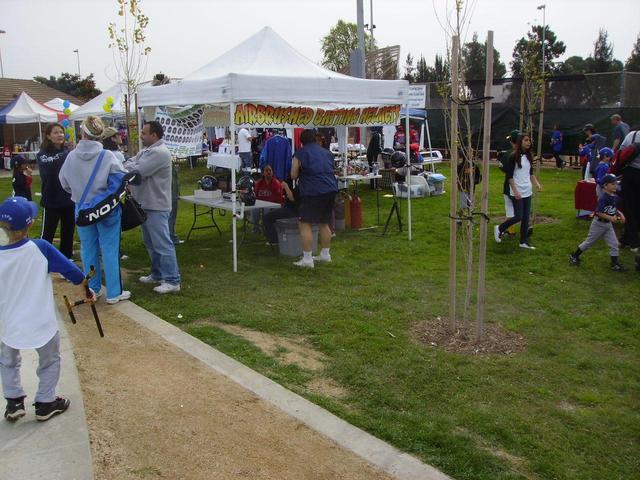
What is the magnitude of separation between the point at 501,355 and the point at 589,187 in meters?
6.77

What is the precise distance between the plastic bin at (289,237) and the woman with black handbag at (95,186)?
9.39ft

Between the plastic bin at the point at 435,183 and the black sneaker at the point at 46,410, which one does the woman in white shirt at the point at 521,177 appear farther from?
the black sneaker at the point at 46,410

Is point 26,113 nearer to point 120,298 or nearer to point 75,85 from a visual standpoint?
point 120,298

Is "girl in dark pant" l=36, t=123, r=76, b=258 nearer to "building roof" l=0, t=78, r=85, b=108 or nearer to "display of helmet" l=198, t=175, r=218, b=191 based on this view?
"display of helmet" l=198, t=175, r=218, b=191

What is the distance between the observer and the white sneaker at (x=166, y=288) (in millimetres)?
6656

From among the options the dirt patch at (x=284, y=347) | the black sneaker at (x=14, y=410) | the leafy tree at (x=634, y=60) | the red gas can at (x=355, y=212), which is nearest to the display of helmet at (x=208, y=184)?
the red gas can at (x=355, y=212)

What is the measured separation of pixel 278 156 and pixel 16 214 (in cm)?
631

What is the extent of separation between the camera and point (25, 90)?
37.1 meters

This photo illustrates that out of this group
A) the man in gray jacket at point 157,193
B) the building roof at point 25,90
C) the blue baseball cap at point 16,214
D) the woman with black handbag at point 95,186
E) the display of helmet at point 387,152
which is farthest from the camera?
the building roof at point 25,90

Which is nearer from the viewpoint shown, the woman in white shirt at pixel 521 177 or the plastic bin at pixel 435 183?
the woman in white shirt at pixel 521 177

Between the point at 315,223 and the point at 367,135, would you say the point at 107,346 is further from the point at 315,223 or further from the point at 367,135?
the point at 367,135

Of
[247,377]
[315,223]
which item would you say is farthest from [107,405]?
[315,223]

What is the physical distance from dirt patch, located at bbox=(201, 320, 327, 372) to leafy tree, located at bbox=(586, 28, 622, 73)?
50.3 meters

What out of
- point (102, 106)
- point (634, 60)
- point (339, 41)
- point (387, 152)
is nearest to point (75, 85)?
point (339, 41)
